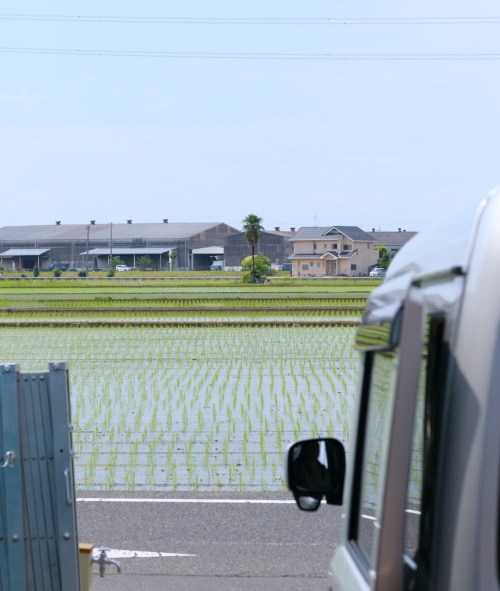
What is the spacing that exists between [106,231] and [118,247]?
28.5 ft

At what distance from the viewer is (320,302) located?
37.4 metres

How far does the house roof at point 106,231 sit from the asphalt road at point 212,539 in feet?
303

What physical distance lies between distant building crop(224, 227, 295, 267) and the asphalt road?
86.8 m

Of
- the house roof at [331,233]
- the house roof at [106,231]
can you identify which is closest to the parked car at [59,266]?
the house roof at [106,231]

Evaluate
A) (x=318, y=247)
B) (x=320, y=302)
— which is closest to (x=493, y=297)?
(x=320, y=302)

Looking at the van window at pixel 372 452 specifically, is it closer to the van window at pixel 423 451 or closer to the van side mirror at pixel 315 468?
the van window at pixel 423 451

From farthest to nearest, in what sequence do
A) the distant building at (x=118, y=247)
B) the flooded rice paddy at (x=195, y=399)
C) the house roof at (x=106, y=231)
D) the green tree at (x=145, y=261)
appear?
the house roof at (x=106, y=231) → the distant building at (x=118, y=247) → the green tree at (x=145, y=261) → the flooded rice paddy at (x=195, y=399)

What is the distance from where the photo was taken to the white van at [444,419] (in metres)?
1.32

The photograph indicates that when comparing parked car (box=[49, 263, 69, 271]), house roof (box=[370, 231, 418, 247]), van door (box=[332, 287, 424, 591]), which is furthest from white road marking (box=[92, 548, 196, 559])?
house roof (box=[370, 231, 418, 247])

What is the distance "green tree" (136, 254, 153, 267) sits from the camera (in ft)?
312

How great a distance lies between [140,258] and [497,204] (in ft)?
315

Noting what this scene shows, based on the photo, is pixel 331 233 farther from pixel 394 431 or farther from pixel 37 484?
pixel 394 431

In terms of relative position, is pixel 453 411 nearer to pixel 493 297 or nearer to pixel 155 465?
pixel 493 297

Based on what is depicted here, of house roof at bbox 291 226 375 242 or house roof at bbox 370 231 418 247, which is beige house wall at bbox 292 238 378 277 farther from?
house roof at bbox 370 231 418 247
